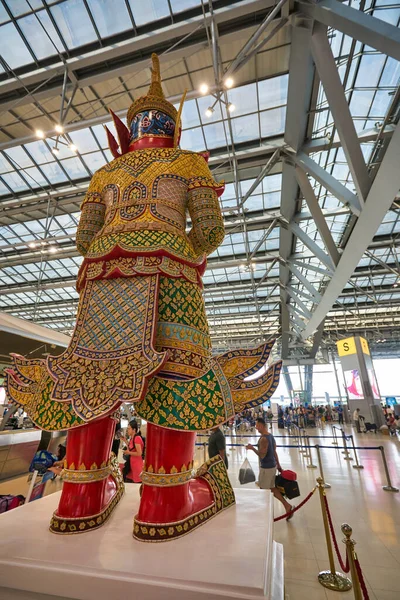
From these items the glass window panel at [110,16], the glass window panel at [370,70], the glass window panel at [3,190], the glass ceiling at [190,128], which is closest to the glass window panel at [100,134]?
the glass ceiling at [190,128]

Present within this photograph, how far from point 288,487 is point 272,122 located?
8049mm

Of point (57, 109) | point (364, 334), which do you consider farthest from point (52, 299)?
point (364, 334)

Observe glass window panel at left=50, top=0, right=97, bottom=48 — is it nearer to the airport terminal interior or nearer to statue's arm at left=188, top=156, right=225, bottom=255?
the airport terminal interior

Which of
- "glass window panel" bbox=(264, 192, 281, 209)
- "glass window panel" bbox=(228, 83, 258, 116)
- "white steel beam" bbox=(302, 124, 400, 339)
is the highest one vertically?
"glass window panel" bbox=(264, 192, 281, 209)

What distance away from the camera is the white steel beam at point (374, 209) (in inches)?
196

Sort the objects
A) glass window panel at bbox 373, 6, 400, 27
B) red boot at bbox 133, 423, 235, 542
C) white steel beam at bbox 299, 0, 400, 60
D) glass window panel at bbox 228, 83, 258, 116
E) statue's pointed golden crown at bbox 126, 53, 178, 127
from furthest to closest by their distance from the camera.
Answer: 1. glass window panel at bbox 228, 83, 258, 116
2. glass window panel at bbox 373, 6, 400, 27
3. white steel beam at bbox 299, 0, 400, 60
4. statue's pointed golden crown at bbox 126, 53, 178, 127
5. red boot at bbox 133, 423, 235, 542

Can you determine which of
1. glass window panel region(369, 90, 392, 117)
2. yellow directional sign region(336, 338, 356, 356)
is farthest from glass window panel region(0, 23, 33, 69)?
yellow directional sign region(336, 338, 356, 356)

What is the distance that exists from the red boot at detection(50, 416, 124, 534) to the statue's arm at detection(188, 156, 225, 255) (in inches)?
43.1

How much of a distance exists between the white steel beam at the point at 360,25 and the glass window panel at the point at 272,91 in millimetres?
2327

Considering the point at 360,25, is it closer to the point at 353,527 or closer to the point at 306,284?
the point at 353,527

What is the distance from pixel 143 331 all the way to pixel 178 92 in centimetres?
766

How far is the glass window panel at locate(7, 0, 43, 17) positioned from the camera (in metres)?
5.66

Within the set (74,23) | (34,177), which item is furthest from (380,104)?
(34,177)

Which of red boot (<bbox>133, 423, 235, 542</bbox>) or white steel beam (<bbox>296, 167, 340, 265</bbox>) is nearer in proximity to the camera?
red boot (<bbox>133, 423, 235, 542</bbox>)
